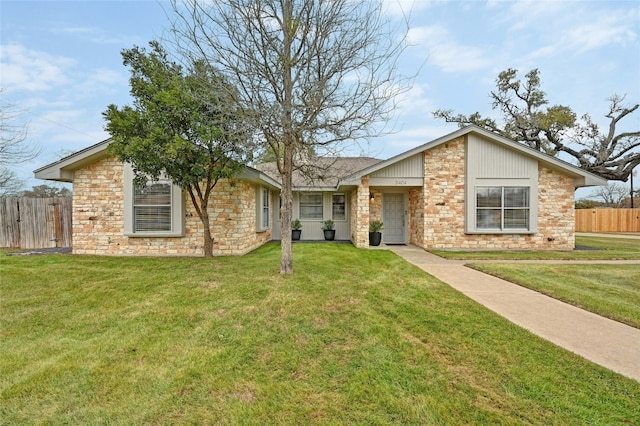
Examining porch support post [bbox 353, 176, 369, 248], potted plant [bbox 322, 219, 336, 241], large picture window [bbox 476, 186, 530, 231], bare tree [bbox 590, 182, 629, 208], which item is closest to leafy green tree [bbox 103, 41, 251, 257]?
porch support post [bbox 353, 176, 369, 248]

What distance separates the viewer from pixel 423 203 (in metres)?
11.3

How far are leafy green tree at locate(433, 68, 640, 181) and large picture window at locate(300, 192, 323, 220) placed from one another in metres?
14.3

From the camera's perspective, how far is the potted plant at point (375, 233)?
474 inches

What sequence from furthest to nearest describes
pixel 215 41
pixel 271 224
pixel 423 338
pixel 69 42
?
pixel 271 224
pixel 69 42
pixel 215 41
pixel 423 338

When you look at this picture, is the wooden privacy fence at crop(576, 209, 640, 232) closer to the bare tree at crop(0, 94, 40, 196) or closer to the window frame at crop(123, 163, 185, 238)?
the window frame at crop(123, 163, 185, 238)

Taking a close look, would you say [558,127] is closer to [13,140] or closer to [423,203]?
[423,203]

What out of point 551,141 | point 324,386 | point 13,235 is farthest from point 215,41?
point 551,141

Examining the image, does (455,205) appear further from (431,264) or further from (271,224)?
(271,224)

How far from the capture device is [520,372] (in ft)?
8.96

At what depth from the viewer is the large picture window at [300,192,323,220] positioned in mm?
14289

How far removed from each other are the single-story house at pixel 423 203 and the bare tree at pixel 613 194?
33.6m

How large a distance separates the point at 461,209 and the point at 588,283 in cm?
522

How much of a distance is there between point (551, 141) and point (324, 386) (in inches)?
1053

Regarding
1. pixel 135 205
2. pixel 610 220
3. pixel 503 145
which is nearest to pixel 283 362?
pixel 135 205
